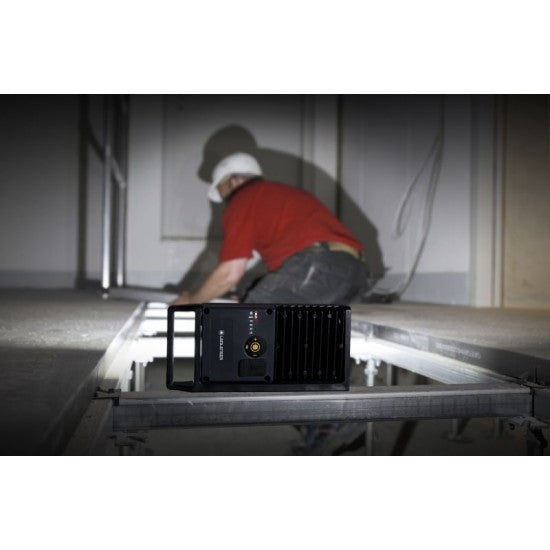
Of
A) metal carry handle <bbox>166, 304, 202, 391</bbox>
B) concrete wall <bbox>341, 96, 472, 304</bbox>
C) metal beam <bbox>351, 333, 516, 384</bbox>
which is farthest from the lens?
concrete wall <bbox>341, 96, 472, 304</bbox>

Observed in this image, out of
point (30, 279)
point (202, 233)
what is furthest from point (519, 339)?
point (30, 279)

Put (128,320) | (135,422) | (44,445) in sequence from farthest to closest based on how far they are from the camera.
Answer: (128,320)
(135,422)
(44,445)

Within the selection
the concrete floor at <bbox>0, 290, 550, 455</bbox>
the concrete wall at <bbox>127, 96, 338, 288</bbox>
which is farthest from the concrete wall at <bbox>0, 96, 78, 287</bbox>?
the concrete floor at <bbox>0, 290, 550, 455</bbox>

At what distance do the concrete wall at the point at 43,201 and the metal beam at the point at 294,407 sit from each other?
320 centimetres

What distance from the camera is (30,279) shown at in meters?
4.18

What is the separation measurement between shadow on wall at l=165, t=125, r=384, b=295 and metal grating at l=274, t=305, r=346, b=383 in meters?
2.91

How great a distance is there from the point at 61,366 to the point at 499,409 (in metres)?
0.87

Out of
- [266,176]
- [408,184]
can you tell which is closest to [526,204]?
[408,184]

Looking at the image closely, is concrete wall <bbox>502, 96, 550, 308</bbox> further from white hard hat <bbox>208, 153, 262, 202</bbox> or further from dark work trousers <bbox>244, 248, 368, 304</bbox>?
white hard hat <bbox>208, 153, 262, 202</bbox>

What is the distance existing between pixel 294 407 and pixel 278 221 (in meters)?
1.37

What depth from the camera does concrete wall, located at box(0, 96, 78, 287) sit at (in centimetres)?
416

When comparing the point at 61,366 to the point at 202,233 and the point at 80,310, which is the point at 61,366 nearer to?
the point at 80,310

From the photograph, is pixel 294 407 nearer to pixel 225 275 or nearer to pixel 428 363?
pixel 428 363

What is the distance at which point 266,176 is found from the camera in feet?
13.8
